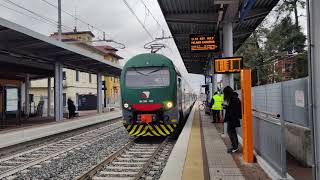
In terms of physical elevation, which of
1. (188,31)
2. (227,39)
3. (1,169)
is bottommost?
(1,169)

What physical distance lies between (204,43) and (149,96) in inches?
119

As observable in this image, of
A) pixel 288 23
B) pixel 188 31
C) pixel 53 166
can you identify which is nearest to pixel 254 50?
pixel 288 23

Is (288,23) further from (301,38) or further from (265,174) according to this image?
(265,174)

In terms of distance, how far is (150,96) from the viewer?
1402 centimetres

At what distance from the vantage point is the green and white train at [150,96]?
1383 cm

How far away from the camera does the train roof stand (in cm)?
1447

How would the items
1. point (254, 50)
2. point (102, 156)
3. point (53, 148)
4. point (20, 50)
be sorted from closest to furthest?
point (102, 156) → point (53, 148) → point (20, 50) → point (254, 50)

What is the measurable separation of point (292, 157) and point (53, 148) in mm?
7970

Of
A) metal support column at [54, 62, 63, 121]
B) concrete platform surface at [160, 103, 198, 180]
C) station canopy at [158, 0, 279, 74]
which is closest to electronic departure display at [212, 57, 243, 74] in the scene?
station canopy at [158, 0, 279, 74]

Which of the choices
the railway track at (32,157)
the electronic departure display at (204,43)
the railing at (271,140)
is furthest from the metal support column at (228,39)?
the railway track at (32,157)

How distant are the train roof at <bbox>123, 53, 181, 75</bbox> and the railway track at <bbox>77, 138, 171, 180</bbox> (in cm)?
323

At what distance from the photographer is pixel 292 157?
8.95m

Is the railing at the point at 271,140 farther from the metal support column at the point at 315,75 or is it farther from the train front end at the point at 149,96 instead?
the train front end at the point at 149,96

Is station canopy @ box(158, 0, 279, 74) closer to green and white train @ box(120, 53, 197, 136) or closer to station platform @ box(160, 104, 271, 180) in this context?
green and white train @ box(120, 53, 197, 136)
